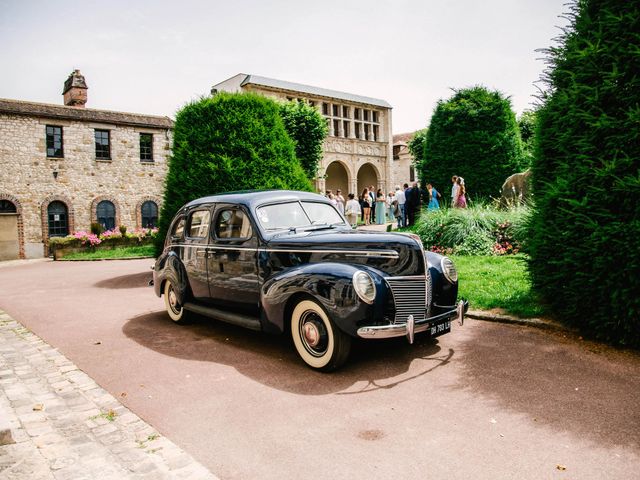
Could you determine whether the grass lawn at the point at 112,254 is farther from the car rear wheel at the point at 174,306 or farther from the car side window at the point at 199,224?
the car side window at the point at 199,224

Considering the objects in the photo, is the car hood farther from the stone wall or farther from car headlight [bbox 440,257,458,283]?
the stone wall

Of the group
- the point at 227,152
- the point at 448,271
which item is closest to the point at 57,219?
the point at 227,152

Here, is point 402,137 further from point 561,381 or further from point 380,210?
point 561,381

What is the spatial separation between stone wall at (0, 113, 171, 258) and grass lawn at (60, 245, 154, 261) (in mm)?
3894

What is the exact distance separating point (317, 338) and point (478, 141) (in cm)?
1391

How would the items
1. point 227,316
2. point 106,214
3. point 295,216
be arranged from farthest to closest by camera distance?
1. point 106,214
2. point 295,216
3. point 227,316

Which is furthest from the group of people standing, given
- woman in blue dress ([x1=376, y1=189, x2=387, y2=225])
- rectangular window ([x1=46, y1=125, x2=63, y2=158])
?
rectangular window ([x1=46, y1=125, x2=63, y2=158])

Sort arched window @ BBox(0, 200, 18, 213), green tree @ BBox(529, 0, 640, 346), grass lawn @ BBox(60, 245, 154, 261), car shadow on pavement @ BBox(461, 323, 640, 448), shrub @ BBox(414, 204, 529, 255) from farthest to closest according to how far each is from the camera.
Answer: arched window @ BBox(0, 200, 18, 213) → grass lawn @ BBox(60, 245, 154, 261) → shrub @ BBox(414, 204, 529, 255) → green tree @ BBox(529, 0, 640, 346) → car shadow on pavement @ BBox(461, 323, 640, 448)

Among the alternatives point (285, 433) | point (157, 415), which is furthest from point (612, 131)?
point (157, 415)

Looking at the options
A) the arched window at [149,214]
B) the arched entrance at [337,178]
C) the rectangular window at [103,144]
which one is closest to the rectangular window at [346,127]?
the arched entrance at [337,178]

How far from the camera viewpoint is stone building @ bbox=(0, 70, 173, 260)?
76.1ft

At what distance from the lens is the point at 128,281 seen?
11.7 meters

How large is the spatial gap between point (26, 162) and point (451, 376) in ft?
84.8

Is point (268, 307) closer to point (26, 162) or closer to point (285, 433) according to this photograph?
point (285, 433)
